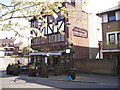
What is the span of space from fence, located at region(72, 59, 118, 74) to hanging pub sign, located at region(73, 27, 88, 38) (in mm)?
4317

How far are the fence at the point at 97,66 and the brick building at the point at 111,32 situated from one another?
206 centimetres

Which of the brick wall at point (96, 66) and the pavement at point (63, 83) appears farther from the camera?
the brick wall at point (96, 66)

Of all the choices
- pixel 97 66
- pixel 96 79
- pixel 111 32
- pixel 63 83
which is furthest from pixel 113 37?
pixel 63 83

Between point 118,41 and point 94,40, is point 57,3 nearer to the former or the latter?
point 118,41

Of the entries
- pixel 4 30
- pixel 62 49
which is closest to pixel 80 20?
pixel 4 30

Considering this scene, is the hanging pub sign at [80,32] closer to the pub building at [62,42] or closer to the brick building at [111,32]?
the pub building at [62,42]

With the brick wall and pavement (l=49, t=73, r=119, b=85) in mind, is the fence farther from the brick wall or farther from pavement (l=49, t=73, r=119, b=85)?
pavement (l=49, t=73, r=119, b=85)

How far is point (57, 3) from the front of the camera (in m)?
4.29

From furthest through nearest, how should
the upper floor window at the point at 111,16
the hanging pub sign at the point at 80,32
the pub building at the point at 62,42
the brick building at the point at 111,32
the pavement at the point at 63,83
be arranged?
the hanging pub sign at the point at 80,32, the pub building at the point at 62,42, the upper floor window at the point at 111,16, the brick building at the point at 111,32, the pavement at the point at 63,83

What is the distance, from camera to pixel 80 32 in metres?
22.4

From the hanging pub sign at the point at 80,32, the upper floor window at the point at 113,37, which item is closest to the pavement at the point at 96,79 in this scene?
the upper floor window at the point at 113,37

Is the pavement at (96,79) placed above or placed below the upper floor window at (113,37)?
below

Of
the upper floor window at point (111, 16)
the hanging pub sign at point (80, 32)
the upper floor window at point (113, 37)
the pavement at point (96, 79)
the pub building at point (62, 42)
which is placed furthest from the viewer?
the hanging pub sign at point (80, 32)

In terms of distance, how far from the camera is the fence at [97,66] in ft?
51.9
